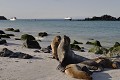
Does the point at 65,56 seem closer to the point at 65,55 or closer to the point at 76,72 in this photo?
the point at 65,55

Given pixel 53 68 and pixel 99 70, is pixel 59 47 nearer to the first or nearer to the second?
pixel 53 68

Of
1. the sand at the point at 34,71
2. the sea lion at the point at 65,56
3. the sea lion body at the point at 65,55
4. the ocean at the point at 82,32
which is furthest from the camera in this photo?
the ocean at the point at 82,32

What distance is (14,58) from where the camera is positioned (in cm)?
1495

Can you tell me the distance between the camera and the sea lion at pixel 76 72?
34.9ft

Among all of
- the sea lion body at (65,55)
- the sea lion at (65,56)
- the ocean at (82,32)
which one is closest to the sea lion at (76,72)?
the sea lion at (65,56)

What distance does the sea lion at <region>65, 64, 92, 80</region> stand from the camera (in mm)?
10641

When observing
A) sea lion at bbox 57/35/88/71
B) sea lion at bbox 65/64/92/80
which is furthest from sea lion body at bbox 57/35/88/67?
sea lion at bbox 65/64/92/80

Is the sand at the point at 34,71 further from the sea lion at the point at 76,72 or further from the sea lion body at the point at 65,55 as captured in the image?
the sea lion body at the point at 65,55

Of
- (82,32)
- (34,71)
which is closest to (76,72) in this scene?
(34,71)

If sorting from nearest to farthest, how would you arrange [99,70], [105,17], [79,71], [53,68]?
[79,71], [99,70], [53,68], [105,17]

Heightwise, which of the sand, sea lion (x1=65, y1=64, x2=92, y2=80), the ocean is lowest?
the ocean

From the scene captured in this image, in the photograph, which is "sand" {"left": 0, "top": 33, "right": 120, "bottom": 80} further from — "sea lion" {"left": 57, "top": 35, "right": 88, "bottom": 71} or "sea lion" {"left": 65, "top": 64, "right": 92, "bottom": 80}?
"sea lion" {"left": 57, "top": 35, "right": 88, "bottom": 71}

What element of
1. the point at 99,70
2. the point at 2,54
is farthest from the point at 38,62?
the point at 99,70

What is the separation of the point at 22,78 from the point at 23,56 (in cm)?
409
